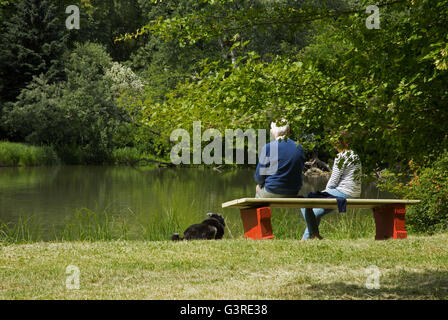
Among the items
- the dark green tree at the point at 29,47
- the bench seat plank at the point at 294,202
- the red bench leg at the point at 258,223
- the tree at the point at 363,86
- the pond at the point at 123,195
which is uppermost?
the dark green tree at the point at 29,47

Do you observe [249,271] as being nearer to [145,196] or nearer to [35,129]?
[145,196]

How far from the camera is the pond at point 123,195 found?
11703mm

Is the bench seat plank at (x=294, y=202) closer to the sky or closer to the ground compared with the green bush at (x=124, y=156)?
closer to the ground

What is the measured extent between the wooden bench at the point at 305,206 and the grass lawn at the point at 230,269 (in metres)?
0.53

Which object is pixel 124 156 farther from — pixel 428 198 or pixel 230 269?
pixel 230 269

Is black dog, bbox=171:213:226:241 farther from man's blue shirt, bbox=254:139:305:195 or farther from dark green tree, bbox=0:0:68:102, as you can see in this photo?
Result: dark green tree, bbox=0:0:68:102

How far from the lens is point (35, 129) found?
33062 mm

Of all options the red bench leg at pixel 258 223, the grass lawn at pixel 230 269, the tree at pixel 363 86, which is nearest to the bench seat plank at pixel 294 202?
the red bench leg at pixel 258 223

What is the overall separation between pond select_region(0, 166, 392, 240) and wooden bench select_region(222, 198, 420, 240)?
217 cm

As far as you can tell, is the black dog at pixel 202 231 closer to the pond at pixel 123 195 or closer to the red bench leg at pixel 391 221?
the pond at pixel 123 195

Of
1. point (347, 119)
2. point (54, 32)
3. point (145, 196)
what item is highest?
point (54, 32)

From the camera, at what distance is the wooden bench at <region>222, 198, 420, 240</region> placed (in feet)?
24.7
